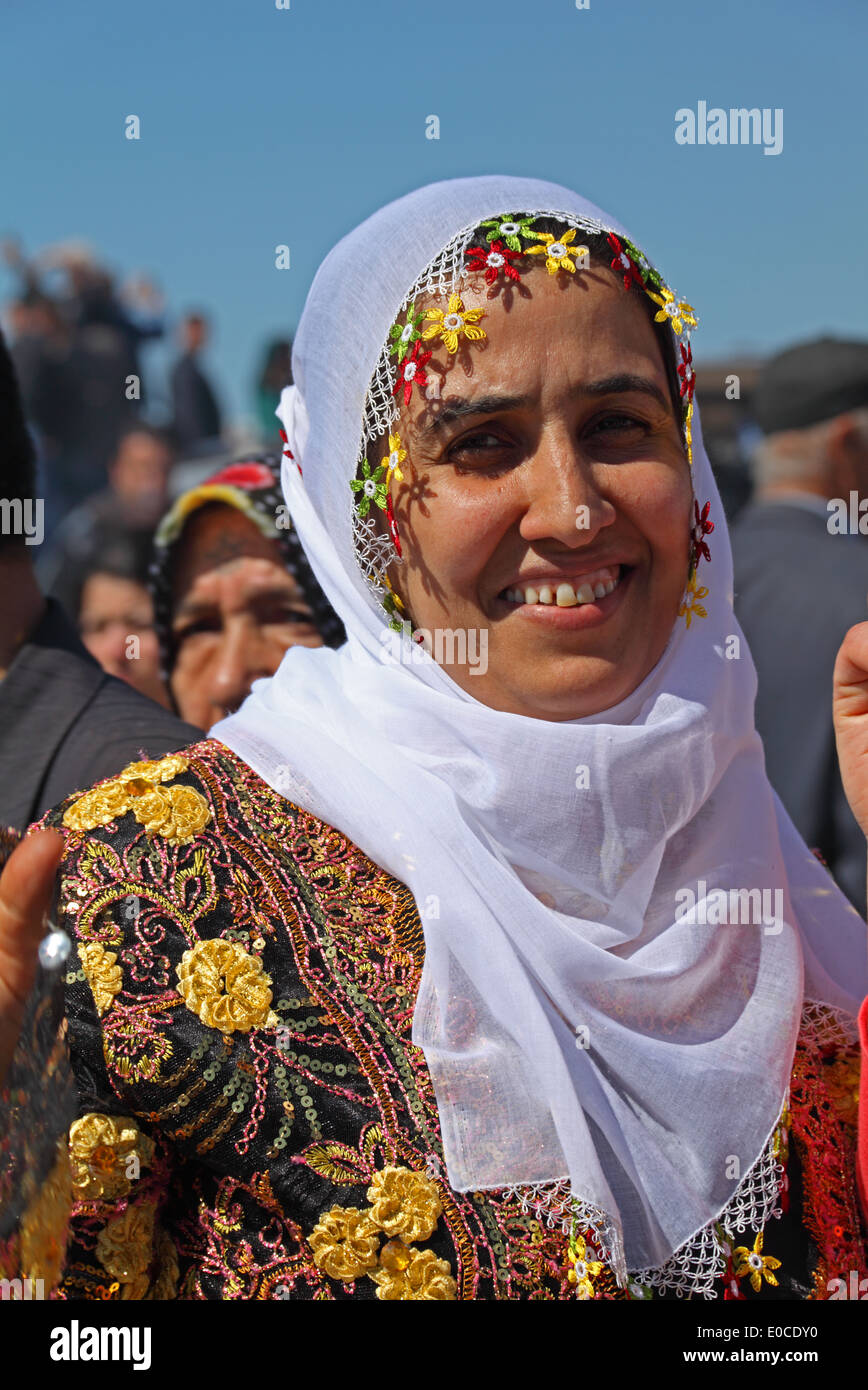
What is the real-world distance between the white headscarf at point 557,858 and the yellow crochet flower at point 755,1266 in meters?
0.07

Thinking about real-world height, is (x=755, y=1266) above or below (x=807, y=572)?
below

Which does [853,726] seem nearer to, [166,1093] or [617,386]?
[617,386]

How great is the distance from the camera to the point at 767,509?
14.9 ft

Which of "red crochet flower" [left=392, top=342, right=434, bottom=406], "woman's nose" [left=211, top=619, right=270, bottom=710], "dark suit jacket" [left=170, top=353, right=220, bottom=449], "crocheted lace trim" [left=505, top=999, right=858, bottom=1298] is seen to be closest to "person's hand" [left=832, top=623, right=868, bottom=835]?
"crocheted lace trim" [left=505, top=999, right=858, bottom=1298]

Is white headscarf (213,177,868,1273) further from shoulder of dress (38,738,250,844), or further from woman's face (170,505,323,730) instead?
woman's face (170,505,323,730)

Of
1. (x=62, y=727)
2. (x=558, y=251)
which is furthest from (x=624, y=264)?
(x=62, y=727)

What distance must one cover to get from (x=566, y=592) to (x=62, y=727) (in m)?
1.08

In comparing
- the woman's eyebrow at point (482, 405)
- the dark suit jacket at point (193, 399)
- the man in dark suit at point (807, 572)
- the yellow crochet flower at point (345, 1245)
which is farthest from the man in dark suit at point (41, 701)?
the dark suit jacket at point (193, 399)

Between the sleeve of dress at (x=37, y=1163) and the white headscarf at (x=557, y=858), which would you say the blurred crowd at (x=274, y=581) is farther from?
the sleeve of dress at (x=37, y=1163)

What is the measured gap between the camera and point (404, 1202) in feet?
5.67

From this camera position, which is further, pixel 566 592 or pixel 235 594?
pixel 235 594

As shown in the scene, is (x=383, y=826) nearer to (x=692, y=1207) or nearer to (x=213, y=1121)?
(x=213, y=1121)
